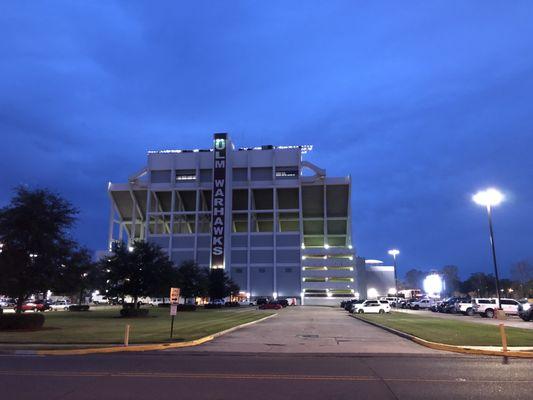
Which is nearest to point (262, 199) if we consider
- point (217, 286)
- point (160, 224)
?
point (160, 224)

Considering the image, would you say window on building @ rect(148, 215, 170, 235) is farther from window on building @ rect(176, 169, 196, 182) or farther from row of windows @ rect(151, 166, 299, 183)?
window on building @ rect(176, 169, 196, 182)

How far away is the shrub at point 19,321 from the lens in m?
26.2

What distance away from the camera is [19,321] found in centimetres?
2627

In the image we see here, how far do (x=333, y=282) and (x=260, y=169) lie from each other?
3257 centimetres

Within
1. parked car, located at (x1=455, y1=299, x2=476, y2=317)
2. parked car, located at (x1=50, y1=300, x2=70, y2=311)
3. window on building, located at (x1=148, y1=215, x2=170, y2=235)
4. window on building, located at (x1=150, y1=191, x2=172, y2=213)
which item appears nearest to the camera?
Answer: parked car, located at (x1=455, y1=299, x2=476, y2=317)

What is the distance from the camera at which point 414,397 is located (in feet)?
30.0

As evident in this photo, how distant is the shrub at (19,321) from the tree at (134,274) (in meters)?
20.6

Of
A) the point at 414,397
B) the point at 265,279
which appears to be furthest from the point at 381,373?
the point at 265,279

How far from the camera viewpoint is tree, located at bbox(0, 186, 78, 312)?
28.2m

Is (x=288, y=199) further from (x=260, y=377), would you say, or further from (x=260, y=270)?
(x=260, y=377)

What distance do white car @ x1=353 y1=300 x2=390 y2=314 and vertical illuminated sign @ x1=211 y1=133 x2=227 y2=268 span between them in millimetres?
51553

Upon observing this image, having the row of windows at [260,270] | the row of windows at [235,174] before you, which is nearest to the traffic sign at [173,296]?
the row of windows at [260,270]

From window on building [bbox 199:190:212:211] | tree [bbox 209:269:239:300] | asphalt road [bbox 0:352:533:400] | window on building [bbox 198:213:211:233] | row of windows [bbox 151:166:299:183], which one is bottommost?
asphalt road [bbox 0:352:533:400]

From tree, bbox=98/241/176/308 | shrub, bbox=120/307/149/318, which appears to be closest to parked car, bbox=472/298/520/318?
tree, bbox=98/241/176/308
